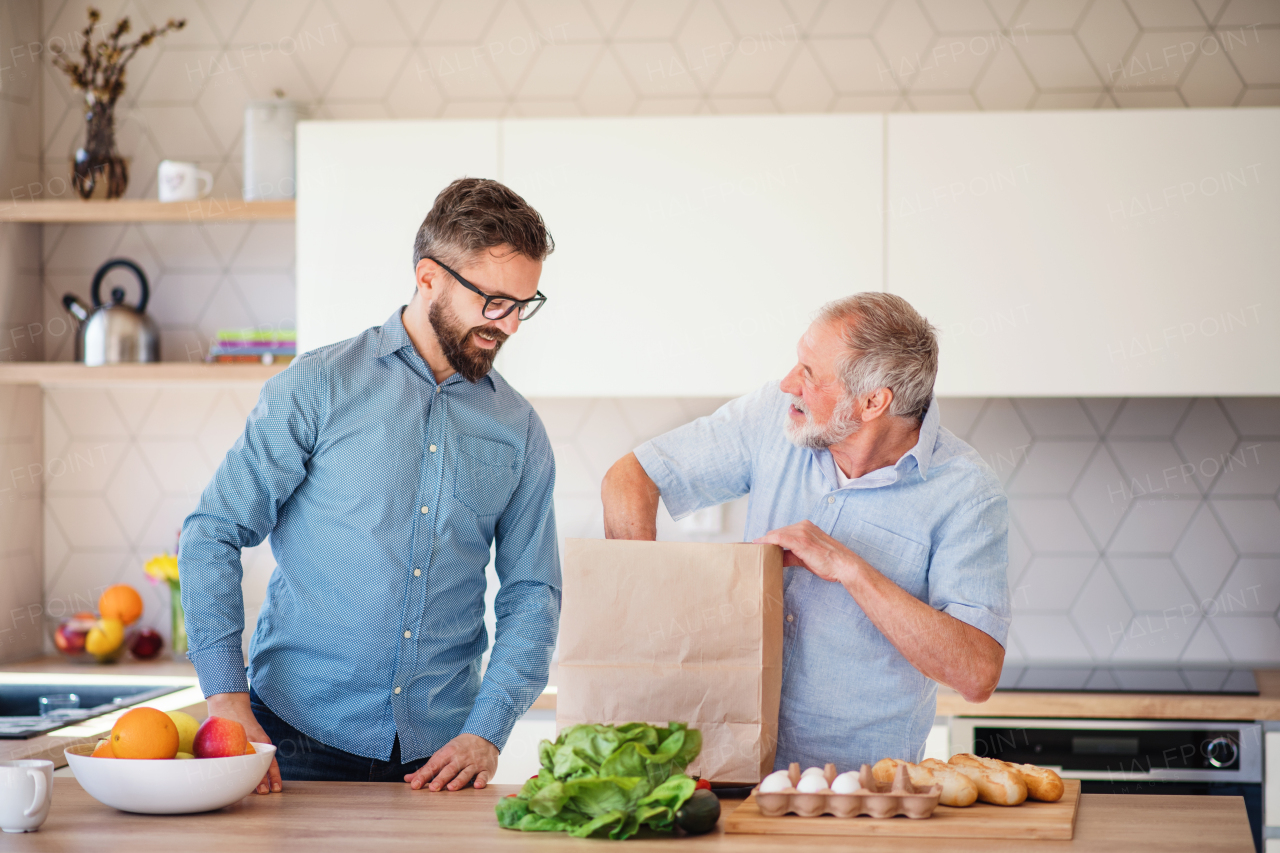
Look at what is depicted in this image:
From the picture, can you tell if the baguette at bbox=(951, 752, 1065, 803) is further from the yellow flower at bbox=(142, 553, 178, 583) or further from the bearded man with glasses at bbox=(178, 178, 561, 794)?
the yellow flower at bbox=(142, 553, 178, 583)

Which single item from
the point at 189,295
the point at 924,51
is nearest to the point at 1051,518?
the point at 924,51

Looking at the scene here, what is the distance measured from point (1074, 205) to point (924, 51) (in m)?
0.64

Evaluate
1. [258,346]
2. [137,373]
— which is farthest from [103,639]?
[258,346]

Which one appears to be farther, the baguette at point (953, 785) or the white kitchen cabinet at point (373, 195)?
the white kitchen cabinet at point (373, 195)

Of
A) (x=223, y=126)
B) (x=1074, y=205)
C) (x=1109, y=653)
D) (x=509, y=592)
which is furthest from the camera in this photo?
(x=223, y=126)

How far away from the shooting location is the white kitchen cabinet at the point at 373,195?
2701 millimetres

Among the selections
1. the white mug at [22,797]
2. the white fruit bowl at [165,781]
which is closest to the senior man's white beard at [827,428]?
the white fruit bowl at [165,781]

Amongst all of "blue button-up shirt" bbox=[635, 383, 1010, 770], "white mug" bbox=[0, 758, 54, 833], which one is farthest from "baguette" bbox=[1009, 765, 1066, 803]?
"white mug" bbox=[0, 758, 54, 833]

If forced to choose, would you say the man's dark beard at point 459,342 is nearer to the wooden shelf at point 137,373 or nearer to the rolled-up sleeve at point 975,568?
the rolled-up sleeve at point 975,568

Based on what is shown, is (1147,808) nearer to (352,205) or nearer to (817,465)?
(817,465)

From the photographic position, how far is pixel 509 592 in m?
1.75

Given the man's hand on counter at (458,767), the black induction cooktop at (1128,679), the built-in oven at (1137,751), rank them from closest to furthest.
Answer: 1. the man's hand on counter at (458,767)
2. the built-in oven at (1137,751)
3. the black induction cooktop at (1128,679)

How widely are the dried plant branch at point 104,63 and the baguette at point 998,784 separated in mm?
2638

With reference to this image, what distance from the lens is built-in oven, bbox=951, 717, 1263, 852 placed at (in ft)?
7.93
